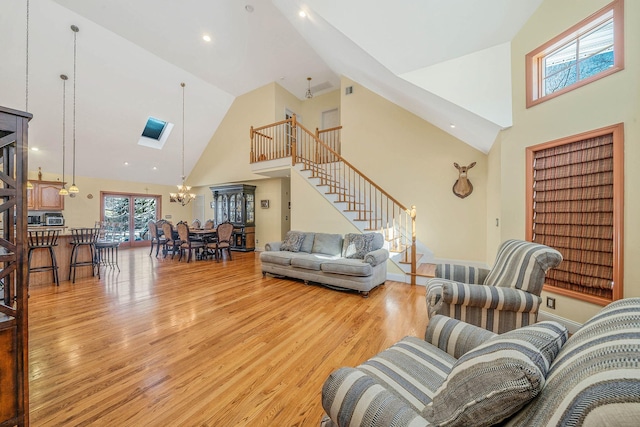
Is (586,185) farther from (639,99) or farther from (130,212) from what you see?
(130,212)

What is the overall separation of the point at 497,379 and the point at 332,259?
12.2ft

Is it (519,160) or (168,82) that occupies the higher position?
(168,82)

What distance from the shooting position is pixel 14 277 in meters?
1.31

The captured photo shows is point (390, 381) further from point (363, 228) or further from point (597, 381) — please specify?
point (363, 228)

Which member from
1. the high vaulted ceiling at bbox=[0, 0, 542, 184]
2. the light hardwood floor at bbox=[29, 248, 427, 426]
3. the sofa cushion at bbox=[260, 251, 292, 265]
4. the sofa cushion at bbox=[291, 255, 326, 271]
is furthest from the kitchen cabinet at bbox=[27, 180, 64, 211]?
the sofa cushion at bbox=[291, 255, 326, 271]

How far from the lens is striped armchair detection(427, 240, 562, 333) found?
204cm

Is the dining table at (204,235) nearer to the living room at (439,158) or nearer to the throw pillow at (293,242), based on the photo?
the living room at (439,158)

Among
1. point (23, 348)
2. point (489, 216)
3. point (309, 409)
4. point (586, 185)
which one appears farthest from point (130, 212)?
point (586, 185)

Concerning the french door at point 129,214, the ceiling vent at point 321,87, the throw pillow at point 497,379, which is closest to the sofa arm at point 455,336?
the throw pillow at point 497,379

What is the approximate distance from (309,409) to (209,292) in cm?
288

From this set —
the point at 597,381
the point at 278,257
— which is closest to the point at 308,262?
the point at 278,257

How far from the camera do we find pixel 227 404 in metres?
1.69

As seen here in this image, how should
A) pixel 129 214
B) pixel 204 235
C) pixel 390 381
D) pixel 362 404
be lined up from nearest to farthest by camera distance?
pixel 362 404
pixel 390 381
pixel 204 235
pixel 129 214

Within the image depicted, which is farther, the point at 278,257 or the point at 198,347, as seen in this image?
the point at 278,257
